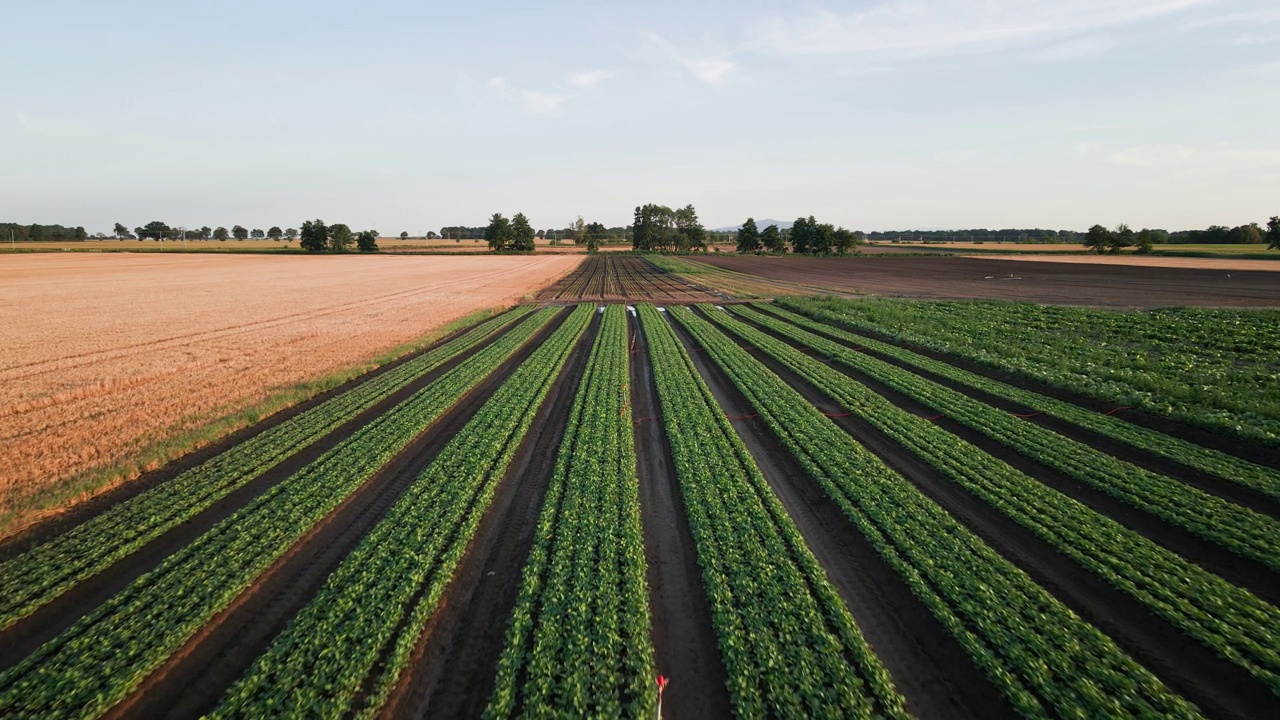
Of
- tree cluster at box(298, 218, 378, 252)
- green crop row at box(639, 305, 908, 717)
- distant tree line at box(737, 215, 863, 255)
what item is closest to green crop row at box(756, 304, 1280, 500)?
green crop row at box(639, 305, 908, 717)

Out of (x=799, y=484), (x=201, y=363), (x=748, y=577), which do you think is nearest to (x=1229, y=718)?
(x=748, y=577)

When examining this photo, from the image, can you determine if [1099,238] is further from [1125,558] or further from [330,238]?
[330,238]

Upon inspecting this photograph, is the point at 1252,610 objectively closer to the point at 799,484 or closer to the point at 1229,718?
the point at 1229,718

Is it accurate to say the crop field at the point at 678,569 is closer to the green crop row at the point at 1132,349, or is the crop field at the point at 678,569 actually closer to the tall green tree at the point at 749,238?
the green crop row at the point at 1132,349

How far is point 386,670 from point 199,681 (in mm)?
2313

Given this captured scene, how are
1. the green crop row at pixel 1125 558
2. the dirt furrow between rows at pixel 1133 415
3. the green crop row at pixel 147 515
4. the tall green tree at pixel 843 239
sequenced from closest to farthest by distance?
1. the green crop row at pixel 1125 558
2. the green crop row at pixel 147 515
3. the dirt furrow between rows at pixel 1133 415
4. the tall green tree at pixel 843 239

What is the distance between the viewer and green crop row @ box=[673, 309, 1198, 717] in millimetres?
5910

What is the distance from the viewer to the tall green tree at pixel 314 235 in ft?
433

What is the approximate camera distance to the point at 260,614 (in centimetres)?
740

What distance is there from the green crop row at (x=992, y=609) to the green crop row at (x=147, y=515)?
12.9 meters

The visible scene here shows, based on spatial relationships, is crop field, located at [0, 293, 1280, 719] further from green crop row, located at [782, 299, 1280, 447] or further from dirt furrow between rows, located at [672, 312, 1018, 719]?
green crop row, located at [782, 299, 1280, 447]

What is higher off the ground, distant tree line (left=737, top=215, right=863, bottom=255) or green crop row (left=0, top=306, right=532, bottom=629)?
distant tree line (left=737, top=215, right=863, bottom=255)

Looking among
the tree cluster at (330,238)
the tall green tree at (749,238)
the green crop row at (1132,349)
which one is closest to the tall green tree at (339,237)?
the tree cluster at (330,238)

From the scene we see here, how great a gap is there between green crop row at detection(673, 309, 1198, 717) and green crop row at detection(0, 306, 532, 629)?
42.3ft
